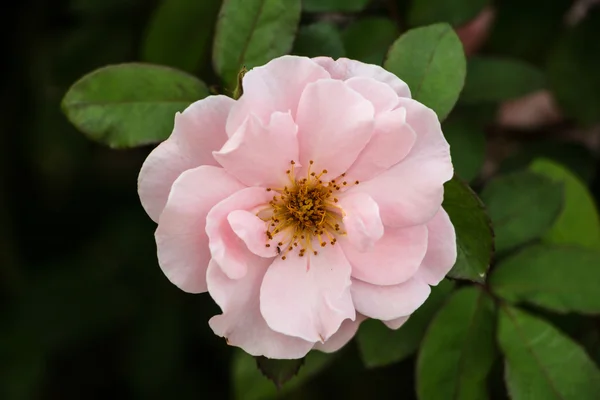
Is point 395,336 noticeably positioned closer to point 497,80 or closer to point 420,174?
point 420,174

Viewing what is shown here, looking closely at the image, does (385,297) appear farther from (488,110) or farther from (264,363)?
(488,110)

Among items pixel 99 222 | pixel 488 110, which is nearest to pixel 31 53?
pixel 99 222

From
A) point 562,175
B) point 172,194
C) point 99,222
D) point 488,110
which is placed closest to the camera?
point 172,194

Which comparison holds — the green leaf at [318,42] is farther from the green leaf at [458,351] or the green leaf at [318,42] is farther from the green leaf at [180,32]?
→ the green leaf at [458,351]

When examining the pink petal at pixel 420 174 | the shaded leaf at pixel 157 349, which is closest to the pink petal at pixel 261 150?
the pink petal at pixel 420 174

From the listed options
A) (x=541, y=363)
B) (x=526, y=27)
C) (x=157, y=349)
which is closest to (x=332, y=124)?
(x=541, y=363)

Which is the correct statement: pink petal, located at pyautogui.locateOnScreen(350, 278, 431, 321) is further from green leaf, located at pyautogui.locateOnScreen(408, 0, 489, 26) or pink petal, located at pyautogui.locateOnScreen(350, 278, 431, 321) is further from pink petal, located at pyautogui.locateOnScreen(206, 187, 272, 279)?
green leaf, located at pyautogui.locateOnScreen(408, 0, 489, 26)
